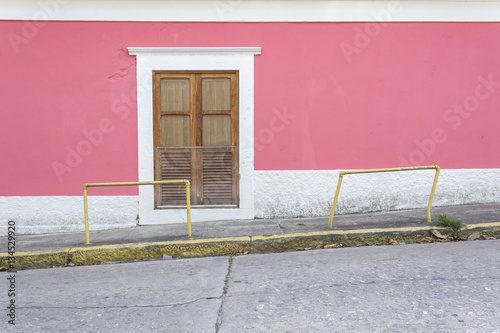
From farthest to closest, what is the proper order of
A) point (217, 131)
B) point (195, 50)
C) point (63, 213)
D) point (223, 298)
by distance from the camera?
point (217, 131)
point (63, 213)
point (195, 50)
point (223, 298)

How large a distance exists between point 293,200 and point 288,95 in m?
1.70

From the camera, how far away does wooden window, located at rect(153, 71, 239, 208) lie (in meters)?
7.13

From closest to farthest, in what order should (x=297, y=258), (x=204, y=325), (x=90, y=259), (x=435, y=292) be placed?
(x=204, y=325) → (x=435, y=292) → (x=297, y=258) → (x=90, y=259)

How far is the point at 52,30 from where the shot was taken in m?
6.94

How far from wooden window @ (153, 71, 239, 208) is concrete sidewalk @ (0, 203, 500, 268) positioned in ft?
3.25

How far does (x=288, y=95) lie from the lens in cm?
710

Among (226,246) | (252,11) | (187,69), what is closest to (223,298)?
(226,246)

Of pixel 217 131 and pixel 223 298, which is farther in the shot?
pixel 217 131

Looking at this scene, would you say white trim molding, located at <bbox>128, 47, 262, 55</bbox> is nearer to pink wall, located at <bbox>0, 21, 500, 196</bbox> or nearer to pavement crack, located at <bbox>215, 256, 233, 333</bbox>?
pink wall, located at <bbox>0, 21, 500, 196</bbox>

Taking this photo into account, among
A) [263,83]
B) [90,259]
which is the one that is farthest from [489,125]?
[90,259]

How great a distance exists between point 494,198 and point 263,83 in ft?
14.2

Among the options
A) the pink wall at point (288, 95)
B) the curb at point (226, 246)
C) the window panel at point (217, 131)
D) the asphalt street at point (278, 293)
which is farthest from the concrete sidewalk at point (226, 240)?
the window panel at point (217, 131)

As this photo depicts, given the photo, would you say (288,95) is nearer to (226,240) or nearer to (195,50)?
(195,50)

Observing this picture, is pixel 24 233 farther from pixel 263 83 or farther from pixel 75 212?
pixel 263 83
